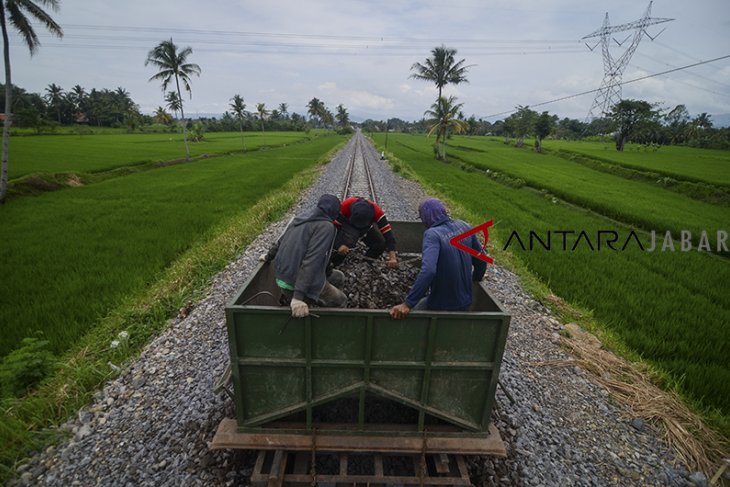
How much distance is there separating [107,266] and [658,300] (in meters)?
9.89

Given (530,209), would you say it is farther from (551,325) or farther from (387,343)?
(387,343)

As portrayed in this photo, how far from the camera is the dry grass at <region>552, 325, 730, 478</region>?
301 cm

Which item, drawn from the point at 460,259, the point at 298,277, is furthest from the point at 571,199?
the point at 298,277

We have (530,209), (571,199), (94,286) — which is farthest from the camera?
(571,199)

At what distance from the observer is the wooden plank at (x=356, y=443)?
8.43ft

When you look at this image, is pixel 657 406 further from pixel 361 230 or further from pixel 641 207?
pixel 641 207

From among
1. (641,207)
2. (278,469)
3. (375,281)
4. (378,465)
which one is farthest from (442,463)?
(641,207)

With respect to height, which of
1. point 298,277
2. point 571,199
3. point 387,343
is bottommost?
point 571,199

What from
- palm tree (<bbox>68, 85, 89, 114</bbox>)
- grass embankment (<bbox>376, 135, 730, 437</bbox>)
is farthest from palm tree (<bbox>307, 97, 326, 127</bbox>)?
grass embankment (<bbox>376, 135, 730, 437</bbox>)

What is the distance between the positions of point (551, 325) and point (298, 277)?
407cm

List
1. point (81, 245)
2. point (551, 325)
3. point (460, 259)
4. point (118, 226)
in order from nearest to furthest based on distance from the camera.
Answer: point (460, 259) < point (551, 325) < point (81, 245) < point (118, 226)

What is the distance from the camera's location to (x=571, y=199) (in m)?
15.0

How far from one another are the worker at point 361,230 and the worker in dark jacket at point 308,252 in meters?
0.80

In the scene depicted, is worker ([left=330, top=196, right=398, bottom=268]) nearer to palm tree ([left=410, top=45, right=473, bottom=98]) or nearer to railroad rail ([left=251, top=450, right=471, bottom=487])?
railroad rail ([left=251, top=450, right=471, bottom=487])
